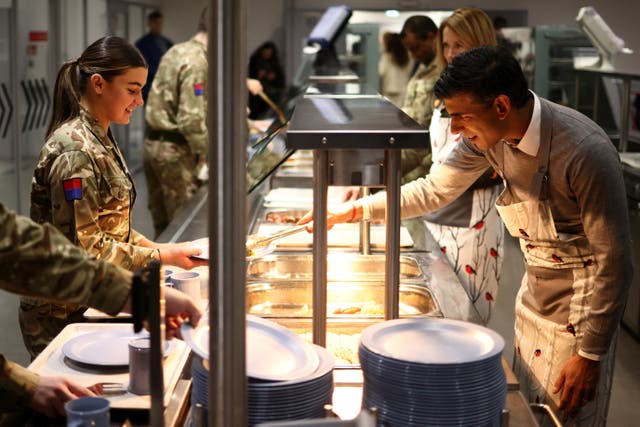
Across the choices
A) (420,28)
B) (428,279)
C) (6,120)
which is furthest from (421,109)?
(6,120)

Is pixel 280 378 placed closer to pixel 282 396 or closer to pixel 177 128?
pixel 282 396

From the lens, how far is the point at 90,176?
2246 mm

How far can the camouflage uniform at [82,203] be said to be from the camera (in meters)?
2.22

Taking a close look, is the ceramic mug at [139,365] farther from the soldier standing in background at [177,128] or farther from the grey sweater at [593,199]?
the soldier standing in background at [177,128]

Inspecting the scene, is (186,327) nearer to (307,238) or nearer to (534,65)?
(307,238)

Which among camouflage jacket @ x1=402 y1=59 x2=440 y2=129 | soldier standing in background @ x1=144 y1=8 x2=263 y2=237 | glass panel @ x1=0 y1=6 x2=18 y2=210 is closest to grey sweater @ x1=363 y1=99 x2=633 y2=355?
camouflage jacket @ x1=402 y1=59 x2=440 y2=129

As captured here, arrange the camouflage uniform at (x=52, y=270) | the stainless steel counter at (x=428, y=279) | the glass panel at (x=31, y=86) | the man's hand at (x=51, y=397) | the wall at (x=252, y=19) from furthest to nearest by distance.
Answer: the wall at (x=252, y=19) < the glass panel at (x=31, y=86) < the stainless steel counter at (x=428, y=279) < the man's hand at (x=51, y=397) < the camouflage uniform at (x=52, y=270)

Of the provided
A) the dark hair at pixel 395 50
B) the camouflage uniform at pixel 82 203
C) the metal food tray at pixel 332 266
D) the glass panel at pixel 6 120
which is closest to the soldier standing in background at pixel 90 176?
the camouflage uniform at pixel 82 203

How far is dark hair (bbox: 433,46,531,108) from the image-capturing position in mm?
1969

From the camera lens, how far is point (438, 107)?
3.72m

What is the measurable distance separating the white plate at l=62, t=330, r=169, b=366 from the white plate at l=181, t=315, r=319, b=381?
0.28 m

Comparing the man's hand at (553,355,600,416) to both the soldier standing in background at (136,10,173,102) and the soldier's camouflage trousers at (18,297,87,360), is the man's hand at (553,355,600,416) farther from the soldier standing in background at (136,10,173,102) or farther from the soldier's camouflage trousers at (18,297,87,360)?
the soldier standing in background at (136,10,173,102)

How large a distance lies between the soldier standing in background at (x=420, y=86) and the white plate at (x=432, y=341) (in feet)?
8.04

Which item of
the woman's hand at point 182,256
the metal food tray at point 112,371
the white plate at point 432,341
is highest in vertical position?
the white plate at point 432,341
